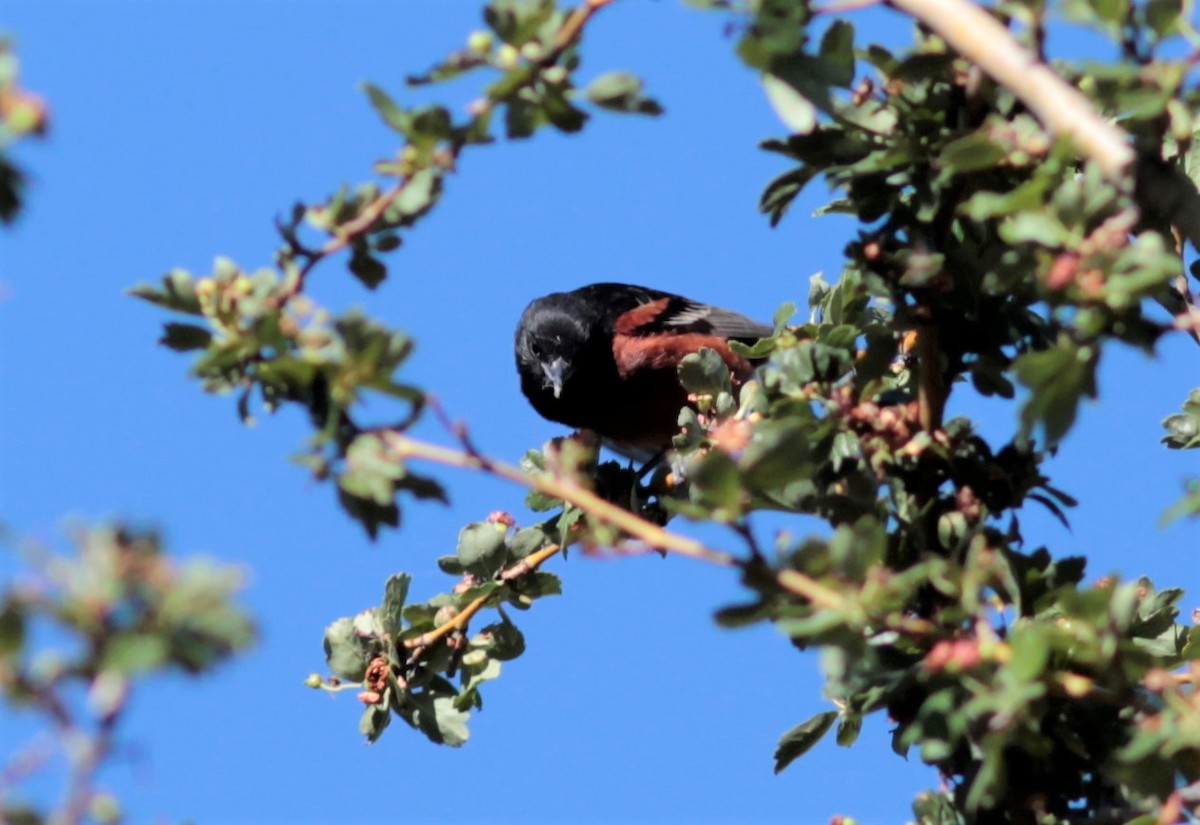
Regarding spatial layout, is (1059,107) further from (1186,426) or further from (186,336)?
(1186,426)

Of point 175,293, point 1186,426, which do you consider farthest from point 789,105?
point 1186,426

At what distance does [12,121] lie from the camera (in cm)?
163

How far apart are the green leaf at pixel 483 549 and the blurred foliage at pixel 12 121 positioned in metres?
1.86

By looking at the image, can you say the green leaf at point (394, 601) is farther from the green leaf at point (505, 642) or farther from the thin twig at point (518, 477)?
the thin twig at point (518, 477)

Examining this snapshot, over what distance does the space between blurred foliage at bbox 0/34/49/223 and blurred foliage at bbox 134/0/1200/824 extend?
1.54 feet

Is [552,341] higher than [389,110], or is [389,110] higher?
[552,341]

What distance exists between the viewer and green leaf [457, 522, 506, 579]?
3.46m

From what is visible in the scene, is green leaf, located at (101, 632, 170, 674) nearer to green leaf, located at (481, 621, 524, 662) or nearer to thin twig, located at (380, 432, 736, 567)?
thin twig, located at (380, 432, 736, 567)

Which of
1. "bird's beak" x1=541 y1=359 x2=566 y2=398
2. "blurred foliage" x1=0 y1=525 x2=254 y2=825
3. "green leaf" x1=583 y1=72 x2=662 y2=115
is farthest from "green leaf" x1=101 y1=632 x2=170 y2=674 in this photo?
"bird's beak" x1=541 y1=359 x2=566 y2=398

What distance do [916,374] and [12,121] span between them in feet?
6.40

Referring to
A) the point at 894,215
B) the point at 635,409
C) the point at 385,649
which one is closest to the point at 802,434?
the point at 894,215

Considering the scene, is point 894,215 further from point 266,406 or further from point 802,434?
point 266,406

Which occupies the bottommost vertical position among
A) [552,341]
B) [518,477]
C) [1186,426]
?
[518,477]

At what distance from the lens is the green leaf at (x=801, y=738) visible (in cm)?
299
